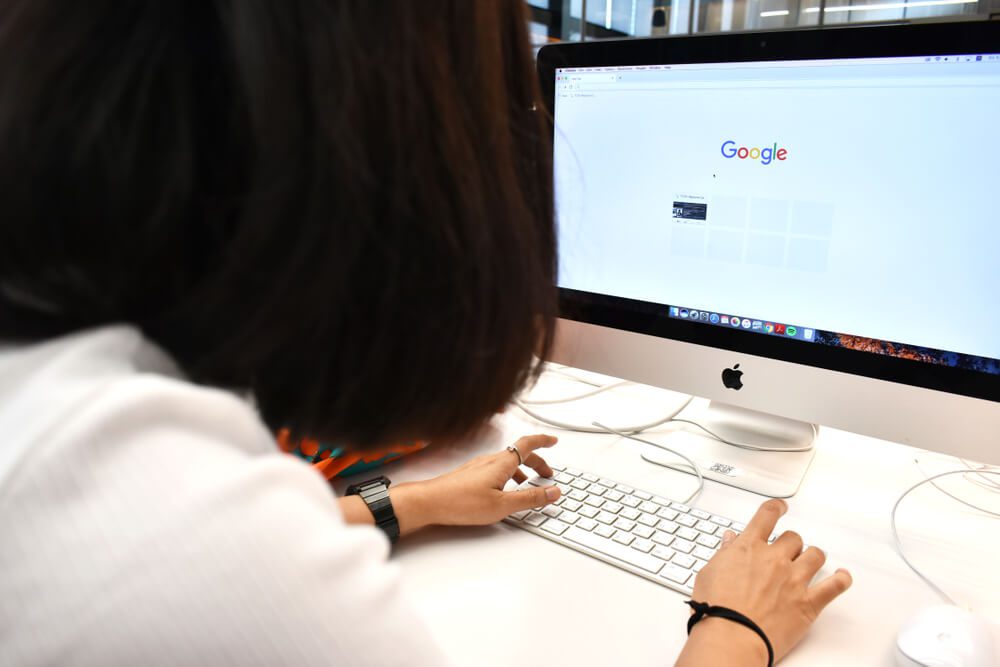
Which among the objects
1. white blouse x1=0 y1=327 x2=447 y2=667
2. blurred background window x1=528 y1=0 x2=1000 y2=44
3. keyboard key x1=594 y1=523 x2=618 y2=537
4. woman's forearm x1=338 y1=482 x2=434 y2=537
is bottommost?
keyboard key x1=594 y1=523 x2=618 y2=537

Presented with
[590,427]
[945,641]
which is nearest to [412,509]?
[590,427]

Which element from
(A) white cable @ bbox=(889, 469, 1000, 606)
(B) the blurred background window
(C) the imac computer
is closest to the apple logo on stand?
(C) the imac computer

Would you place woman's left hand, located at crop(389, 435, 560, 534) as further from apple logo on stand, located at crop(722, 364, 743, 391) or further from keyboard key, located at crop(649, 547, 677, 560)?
apple logo on stand, located at crop(722, 364, 743, 391)

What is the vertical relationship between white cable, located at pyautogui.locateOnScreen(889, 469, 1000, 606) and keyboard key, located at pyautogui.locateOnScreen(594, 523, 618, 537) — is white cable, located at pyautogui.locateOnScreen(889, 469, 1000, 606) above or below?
below

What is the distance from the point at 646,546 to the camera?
0.64m

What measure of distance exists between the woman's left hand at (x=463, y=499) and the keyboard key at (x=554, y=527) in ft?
0.07

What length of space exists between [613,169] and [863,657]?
565 mm

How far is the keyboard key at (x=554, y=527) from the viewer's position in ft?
2.20

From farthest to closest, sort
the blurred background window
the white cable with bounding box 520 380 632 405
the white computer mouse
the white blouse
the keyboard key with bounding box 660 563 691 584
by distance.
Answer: the blurred background window
the white cable with bounding box 520 380 632 405
the keyboard key with bounding box 660 563 691 584
the white computer mouse
the white blouse

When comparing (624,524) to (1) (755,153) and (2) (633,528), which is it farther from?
(1) (755,153)

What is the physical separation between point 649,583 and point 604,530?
0.08 metres

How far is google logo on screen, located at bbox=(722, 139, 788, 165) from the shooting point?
70cm

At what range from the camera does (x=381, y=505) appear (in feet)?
2.17

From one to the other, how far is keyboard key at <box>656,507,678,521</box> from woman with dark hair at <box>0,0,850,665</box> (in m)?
0.36
